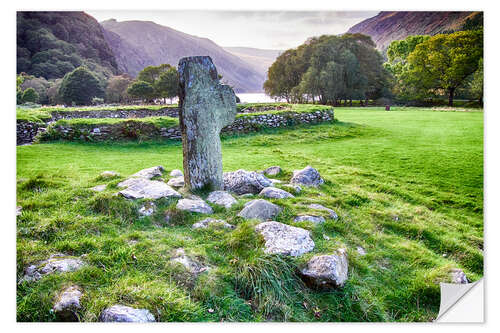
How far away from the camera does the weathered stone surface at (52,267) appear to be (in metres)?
2.72

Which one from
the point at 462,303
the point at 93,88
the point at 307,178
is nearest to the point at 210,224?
the point at 307,178

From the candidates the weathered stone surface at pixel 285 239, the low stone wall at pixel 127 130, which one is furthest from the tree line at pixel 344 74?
the weathered stone surface at pixel 285 239

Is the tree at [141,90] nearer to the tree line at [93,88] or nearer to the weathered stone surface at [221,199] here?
the tree line at [93,88]

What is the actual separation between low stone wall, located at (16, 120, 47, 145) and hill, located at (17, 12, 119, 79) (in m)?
1.60

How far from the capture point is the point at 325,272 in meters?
2.79

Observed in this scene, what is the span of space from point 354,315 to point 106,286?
234cm

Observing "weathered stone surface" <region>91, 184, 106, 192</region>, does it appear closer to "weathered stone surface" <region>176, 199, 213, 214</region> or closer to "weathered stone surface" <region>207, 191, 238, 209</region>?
"weathered stone surface" <region>176, 199, 213, 214</region>

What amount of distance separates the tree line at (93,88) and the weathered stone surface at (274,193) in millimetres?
5324

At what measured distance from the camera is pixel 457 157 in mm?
6684

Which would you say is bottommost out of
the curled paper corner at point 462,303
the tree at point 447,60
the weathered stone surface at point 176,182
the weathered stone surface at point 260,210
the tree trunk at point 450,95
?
the curled paper corner at point 462,303

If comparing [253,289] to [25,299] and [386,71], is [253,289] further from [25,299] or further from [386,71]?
[386,71]

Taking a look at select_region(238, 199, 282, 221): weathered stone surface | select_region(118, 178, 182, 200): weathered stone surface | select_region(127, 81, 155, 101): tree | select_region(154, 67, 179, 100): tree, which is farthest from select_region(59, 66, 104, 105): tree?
select_region(238, 199, 282, 221): weathered stone surface

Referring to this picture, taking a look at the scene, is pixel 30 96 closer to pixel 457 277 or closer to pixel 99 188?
pixel 99 188
